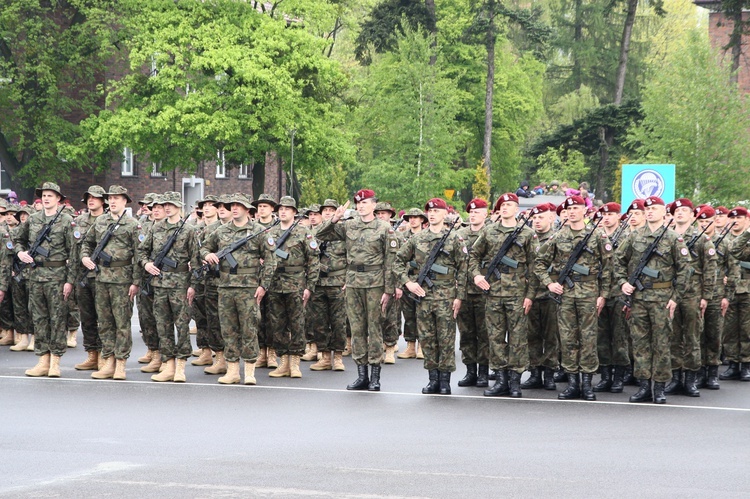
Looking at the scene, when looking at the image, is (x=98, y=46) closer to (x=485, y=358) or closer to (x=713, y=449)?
(x=485, y=358)

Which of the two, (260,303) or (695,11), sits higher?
(695,11)

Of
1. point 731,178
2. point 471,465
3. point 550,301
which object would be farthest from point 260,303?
point 731,178

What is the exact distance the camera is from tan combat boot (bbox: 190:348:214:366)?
51.1ft

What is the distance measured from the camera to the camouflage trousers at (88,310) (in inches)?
564

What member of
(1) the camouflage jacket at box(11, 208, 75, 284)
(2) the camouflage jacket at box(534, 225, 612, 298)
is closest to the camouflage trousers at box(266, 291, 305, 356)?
(1) the camouflage jacket at box(11, 208, 75, 284)

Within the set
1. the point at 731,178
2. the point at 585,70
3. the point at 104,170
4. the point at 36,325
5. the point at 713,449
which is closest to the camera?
the point at 713,449

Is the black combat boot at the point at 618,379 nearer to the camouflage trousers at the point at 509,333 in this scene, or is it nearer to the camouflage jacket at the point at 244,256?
the camouflage trousers at the point at 509,333

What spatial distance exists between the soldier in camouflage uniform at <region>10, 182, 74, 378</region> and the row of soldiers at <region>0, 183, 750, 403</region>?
0.02 m

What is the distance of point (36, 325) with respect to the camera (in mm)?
14094

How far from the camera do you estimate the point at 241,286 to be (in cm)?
1356

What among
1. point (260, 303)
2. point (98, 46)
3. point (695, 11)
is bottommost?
point (260, 303)

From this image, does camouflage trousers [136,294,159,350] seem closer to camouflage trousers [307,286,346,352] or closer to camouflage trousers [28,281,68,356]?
camouflage trousers [28,281,68,356]

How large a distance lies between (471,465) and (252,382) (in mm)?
5048

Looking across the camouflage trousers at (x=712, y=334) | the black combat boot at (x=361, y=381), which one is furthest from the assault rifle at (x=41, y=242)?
the camouflage trousers at (x=712, y=334)
